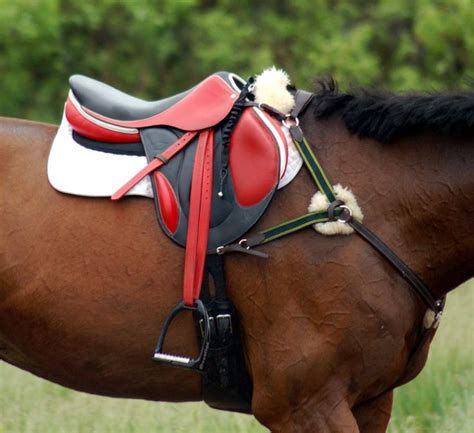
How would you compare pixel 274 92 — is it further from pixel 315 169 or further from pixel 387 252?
pixel 387 252

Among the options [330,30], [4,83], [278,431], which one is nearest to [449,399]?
[278,431]

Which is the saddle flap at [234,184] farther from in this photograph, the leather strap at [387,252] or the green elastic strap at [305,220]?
the leather strap at [387,252]

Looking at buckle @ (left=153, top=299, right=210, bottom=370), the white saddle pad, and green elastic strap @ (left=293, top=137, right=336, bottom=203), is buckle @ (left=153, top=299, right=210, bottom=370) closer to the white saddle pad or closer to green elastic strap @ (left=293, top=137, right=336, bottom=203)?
the white saddle pad

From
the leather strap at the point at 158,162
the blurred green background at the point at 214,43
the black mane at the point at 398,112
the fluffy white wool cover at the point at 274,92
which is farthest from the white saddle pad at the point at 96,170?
the blurred green background at the point at 214,43

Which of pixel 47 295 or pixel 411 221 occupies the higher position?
pixel 411 221

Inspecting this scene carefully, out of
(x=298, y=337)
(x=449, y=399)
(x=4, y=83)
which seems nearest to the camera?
(x=298, y=337)

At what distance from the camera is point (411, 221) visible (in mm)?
3453

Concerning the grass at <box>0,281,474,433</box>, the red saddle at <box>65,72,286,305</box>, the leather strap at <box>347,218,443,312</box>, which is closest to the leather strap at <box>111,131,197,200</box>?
the red saddle at <box>65,72,286,305</box>

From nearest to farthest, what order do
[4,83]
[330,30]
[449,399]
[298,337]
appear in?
[298,337]
[449,399]
[4,83]
[330,30]

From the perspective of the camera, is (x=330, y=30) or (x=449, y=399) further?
(x=330, y=30)

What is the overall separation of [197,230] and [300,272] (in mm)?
378

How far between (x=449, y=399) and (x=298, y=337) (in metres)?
2.08

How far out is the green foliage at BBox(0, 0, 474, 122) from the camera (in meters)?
13.0

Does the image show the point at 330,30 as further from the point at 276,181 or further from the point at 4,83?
the point at 276,181
